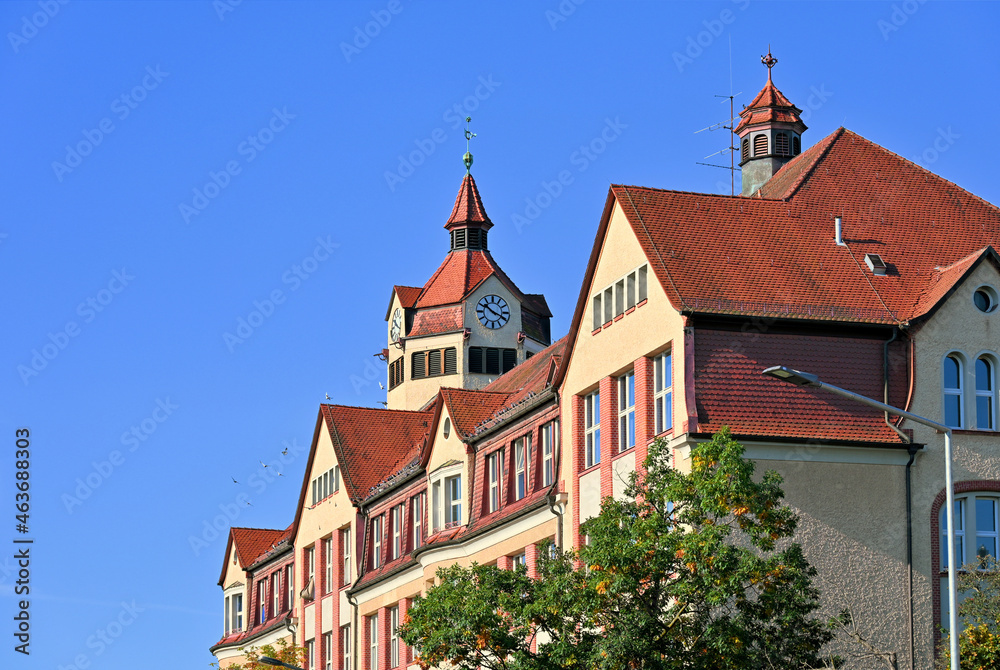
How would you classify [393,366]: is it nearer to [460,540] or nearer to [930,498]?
[460,540]

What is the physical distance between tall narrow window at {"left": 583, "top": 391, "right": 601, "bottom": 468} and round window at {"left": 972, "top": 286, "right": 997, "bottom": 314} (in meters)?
8.74

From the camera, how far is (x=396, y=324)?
309 feet

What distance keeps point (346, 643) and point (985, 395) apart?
29361 millimetres

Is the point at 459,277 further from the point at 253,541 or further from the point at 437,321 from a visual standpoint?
the point at 253,541

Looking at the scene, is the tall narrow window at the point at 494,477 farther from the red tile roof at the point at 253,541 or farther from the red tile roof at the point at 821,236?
the red tile roof at the point at 253,541

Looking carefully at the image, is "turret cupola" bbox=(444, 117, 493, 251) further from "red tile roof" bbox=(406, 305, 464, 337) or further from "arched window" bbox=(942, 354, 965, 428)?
"arched window" bbox=(942, 354, 965, 428)

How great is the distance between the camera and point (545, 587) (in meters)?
34.1

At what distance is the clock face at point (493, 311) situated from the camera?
9138 cm

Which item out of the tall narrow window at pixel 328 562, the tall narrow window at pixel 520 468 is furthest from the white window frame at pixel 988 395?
the tall narrow window at pixel 328 562

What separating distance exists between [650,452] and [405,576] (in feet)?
80.4

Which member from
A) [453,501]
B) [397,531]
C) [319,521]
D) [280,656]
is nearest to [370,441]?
[319,521]

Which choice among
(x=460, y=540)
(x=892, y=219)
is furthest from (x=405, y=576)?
(x=892, y=219)

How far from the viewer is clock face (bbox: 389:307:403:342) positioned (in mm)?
93375

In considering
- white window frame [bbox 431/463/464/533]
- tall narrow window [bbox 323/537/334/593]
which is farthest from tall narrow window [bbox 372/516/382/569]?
white window frame [bbox 431/463/464/533]
